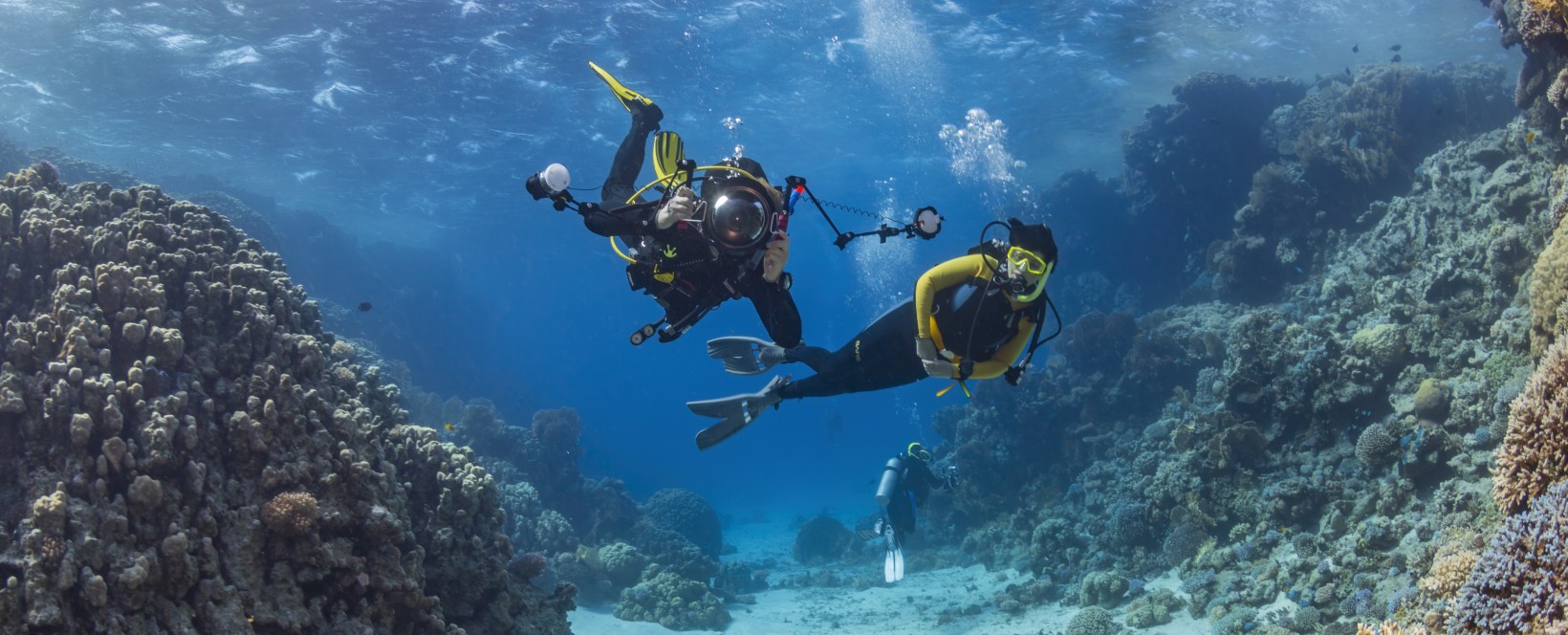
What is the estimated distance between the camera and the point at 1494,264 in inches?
382

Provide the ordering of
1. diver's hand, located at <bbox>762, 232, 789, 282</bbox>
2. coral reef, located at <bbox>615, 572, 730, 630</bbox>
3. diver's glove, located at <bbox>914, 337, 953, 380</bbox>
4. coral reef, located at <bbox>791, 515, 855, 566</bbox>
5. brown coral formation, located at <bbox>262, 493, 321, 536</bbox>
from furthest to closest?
coral reef, located at <bbox>791, 515, 855, 566</bbox>, coral reef, located at <bbox>615, 572, 730, 630</bbox>, diver's glove, located at <bbox>914, 337, 953, 380</bbox>, diver's hand, located at <bbox>762, 232, 789, 282</bbox>, brown coral formation, located at <bbox>262, 493, 321, 536</bbox>

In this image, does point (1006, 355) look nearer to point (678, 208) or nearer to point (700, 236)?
point (700, 236)

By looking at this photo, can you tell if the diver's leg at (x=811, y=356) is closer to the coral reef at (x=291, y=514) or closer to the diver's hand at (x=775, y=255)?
the diver's hand at (x=775, y=255)

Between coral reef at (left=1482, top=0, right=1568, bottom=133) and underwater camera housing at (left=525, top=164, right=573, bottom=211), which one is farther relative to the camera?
coral reef at (left=1482, top=0, right=1568, bottom=133)

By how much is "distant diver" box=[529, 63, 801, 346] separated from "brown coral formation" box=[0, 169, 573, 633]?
247cm

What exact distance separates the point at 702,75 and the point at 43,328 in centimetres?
2135

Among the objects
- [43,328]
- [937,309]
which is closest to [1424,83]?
[937,309]

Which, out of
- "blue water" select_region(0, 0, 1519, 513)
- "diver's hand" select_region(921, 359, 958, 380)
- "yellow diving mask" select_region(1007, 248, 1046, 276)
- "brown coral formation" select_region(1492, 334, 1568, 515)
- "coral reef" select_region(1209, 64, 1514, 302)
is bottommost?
"brown coral formation" select_region(1492, 334, 1568, 515)

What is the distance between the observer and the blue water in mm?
19547

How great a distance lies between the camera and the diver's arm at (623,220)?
4.89 m

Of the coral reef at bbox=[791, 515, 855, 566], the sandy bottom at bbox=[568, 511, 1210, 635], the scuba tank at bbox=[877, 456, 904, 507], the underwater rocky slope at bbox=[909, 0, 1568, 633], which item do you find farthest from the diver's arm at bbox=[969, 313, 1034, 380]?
the coral reef at bbox=[791, 515, 855, 566]

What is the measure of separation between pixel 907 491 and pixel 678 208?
10127 millimetres

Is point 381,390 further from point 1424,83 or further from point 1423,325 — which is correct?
point 1424,83

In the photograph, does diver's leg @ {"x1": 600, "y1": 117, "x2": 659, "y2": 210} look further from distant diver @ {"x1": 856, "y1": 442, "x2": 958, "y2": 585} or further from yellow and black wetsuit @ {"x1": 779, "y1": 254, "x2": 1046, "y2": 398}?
distant diver @ {"x1": 856, "y1": 442, "x2": 958, "y2": 585}
